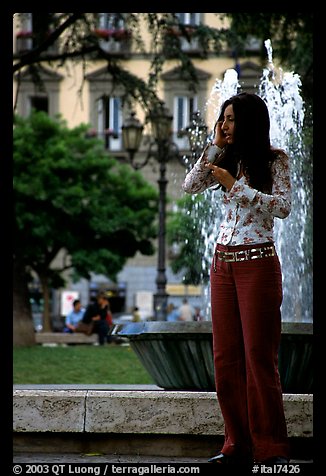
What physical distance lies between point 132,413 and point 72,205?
2460 centimetres

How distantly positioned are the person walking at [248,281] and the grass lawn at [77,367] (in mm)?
5097

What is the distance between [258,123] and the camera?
407 cm

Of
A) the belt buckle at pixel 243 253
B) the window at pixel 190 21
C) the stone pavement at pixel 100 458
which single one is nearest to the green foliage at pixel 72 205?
the window at pixel 190 21

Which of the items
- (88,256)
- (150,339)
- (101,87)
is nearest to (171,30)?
(150,339)

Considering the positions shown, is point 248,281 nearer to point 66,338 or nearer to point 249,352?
point 249,352

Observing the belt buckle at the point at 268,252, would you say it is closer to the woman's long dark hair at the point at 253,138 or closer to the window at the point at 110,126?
the woman's long dark hair at the point at 253,138

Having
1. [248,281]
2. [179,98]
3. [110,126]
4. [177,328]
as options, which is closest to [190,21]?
[179,98]

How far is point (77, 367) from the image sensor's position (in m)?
11.5

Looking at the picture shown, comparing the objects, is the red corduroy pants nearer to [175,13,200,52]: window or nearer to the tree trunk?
[175,13,200,52]: window

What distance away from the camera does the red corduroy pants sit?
3945mm

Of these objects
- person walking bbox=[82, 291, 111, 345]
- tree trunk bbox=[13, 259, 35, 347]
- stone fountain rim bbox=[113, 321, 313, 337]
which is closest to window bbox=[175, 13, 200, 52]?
stone fountain rim bbox=[113, 321, 313, 337]

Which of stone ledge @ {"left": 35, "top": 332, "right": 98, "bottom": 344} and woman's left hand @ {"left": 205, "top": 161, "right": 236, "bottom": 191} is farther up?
woman's left hand @ {"left": 205, "top": 161, "right": 236, "bottom": 191}

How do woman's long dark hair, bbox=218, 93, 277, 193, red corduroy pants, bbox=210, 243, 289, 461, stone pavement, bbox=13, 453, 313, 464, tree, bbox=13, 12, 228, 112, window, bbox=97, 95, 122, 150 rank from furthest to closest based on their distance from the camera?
1. window, bbox=97, 95, 122, 150
2. tree, bbox=13, 12, 228, 112
3. stone pavement, bbox=13, 453, 313, 464
4. woman's long dark hair, bbox=218, 93, 277, 193
5. red corduroy pants, bbox=210, 243, 289, 461
